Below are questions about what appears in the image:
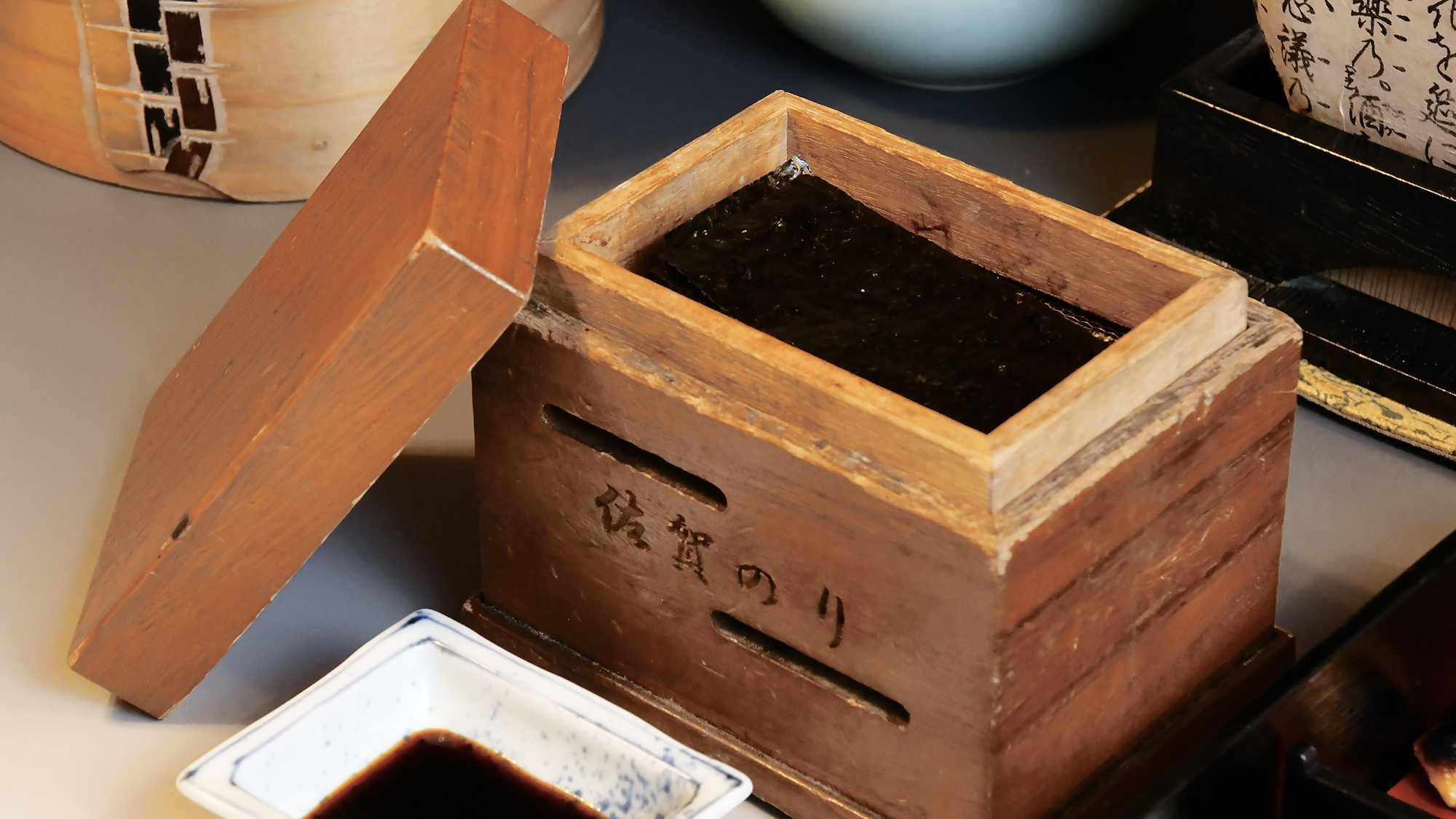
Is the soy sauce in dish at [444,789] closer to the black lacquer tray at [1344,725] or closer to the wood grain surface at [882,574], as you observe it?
the wood grain surface at [882,574]

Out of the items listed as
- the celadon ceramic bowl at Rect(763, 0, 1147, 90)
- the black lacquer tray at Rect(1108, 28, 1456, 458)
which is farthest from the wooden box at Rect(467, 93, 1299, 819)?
the celadon ceramic bowl at Rect(763, 0, 1147, 90)

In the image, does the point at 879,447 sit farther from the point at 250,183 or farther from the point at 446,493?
the point at 250,183

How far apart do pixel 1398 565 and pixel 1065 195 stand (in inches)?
18.7

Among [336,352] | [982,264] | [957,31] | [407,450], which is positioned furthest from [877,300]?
[957,31]

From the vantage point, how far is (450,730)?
0.89 m

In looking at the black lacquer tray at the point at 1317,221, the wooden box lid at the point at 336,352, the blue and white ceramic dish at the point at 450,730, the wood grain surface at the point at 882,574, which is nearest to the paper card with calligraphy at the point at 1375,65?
the black lacquer tray at the point at 1317,221

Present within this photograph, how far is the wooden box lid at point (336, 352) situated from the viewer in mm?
766

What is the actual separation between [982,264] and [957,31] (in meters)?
0.54

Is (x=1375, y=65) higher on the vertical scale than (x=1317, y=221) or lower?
higher

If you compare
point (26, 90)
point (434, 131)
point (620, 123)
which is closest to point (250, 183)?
point (26, 90)

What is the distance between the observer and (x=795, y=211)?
3.10 feet

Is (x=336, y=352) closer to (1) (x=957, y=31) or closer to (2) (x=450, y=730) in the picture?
(2) (x=450, y=730)

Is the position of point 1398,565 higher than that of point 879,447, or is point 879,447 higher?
point 879,447

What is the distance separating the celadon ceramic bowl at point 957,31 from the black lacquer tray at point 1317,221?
17cm
